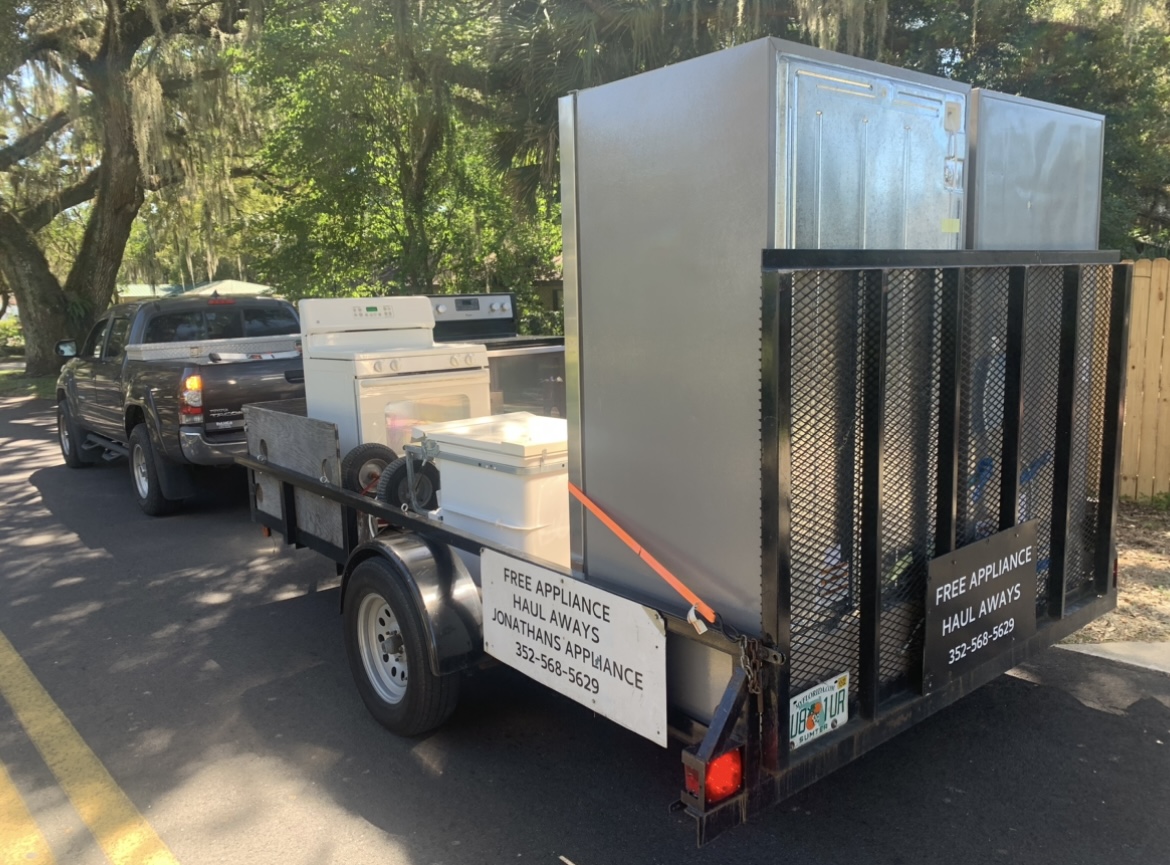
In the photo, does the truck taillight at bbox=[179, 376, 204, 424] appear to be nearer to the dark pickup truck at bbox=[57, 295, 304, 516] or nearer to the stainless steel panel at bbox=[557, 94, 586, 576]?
the dark pickup truck at bbox=[57, 295, 304, 516]

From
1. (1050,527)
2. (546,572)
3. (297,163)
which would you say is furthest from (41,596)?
(297,163)

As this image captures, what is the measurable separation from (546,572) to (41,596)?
461cm

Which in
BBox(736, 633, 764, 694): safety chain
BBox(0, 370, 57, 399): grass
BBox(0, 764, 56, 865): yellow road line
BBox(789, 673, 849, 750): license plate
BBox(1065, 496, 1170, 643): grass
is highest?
BBox(736, 633, 764, 694): safety chain

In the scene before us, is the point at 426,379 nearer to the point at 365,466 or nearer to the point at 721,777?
the point at 365,466

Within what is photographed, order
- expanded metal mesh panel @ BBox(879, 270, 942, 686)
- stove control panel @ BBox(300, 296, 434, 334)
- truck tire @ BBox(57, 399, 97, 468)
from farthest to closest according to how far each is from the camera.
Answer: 1. truck tire @ BBox(57, 399, 97, 468)
2. stove control panel @ BBox(300, 296, 434, 334)
3. expanded metal mesh panel @ BBox(879, 270, 942, 686)

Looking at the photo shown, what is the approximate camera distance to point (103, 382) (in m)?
9.37

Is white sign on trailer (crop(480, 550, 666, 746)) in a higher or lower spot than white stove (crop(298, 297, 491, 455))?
lower

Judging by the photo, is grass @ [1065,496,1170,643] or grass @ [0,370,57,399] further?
grass @ [0,370,57,399]

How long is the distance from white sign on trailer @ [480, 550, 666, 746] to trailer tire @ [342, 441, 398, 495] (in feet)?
4.59

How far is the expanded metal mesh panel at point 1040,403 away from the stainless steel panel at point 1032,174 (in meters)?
0.23

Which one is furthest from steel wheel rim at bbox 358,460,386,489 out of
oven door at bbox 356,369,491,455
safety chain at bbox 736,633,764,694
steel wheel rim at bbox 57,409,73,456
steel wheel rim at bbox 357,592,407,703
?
steel wheel rim at bbox 57,409,73,456

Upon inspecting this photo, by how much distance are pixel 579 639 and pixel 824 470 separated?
3.30 feet

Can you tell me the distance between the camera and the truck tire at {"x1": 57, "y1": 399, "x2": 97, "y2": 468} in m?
10.6

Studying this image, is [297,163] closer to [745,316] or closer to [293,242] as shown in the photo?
[293,242]
